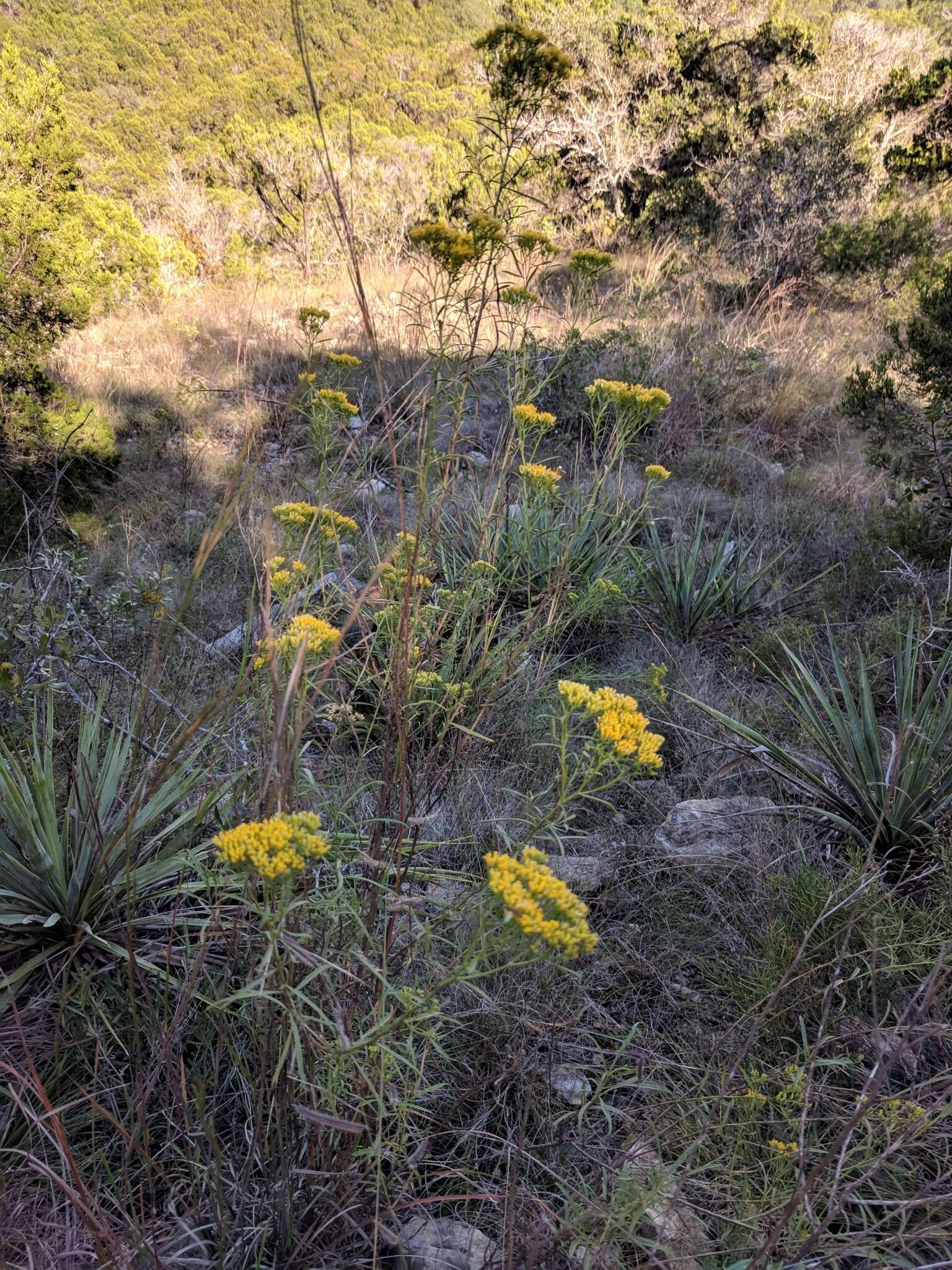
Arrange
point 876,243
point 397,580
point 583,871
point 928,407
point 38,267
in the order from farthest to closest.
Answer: point 876,243 → point 38,267 → point 928,407 → point 583,871 → point 397,580

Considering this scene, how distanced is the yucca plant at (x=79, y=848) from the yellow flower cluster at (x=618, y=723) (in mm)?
857

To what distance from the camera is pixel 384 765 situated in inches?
50.8

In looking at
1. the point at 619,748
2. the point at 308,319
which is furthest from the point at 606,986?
the point at 308,319

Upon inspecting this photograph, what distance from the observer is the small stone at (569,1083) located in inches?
52.5

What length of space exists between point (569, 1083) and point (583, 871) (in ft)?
1.73

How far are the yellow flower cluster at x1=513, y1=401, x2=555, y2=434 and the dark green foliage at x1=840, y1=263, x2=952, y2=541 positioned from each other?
6.43 ft

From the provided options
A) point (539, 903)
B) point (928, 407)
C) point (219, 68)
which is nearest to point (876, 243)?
point (928, 407)

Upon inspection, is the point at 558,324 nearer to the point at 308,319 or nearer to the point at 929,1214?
the point at 308,319

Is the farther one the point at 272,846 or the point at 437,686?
the point at 437,686

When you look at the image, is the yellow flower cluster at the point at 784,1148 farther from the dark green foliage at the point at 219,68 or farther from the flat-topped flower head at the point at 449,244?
the dark green foliage at the point at 219,68

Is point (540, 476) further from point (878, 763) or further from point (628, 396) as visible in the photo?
point (878, 763)

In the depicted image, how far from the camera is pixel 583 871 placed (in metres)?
1.85

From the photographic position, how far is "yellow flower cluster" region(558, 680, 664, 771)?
97cm

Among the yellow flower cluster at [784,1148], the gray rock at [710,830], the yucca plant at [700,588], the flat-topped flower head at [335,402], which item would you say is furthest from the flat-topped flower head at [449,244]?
the yucca plant at [700,588]
